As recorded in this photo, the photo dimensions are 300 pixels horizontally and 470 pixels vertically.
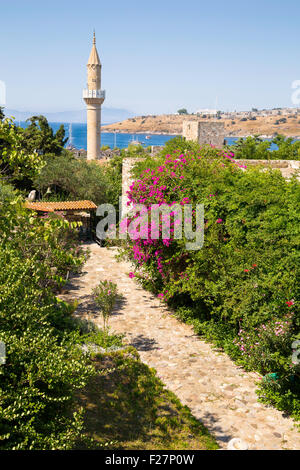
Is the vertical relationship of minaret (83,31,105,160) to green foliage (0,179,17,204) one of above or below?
above

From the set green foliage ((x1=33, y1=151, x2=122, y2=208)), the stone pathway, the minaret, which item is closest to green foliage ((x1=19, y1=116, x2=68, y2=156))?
green foliage ((x1=33, y1=151, x2=122, y2=208))

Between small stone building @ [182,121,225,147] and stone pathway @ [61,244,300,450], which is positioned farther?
small stone building @ [182,121,225,147]

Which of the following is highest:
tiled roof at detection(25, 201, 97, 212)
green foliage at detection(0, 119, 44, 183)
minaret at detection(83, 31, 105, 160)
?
minaret at detection(83, 31, 105, 160)

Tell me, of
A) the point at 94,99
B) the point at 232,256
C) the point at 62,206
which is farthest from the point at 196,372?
the point at 94,99

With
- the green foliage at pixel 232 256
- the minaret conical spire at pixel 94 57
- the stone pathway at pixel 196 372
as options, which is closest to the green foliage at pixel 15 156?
the stone pathway at pixel 196 372

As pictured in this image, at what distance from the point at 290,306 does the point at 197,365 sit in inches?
96.7

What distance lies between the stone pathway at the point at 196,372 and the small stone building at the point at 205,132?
17161 mm

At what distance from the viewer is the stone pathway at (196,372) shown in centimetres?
658

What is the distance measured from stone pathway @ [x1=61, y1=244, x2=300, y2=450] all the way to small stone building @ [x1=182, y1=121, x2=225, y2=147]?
56.3ft

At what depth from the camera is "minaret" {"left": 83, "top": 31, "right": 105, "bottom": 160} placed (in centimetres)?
4866

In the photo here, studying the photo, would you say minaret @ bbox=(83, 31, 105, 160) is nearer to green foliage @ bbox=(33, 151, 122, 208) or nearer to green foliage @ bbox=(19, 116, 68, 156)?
green foliage @ bbox=(19, 116, 68, 156)

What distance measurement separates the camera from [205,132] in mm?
28562

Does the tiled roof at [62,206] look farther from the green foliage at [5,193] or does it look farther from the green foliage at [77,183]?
the green foliage at [5,193]

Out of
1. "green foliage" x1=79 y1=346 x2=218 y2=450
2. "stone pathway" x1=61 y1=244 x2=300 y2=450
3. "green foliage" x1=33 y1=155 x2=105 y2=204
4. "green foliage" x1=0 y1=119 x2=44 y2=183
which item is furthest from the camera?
"green foliage" x1=33 y1=155 x2=105 y2=204
